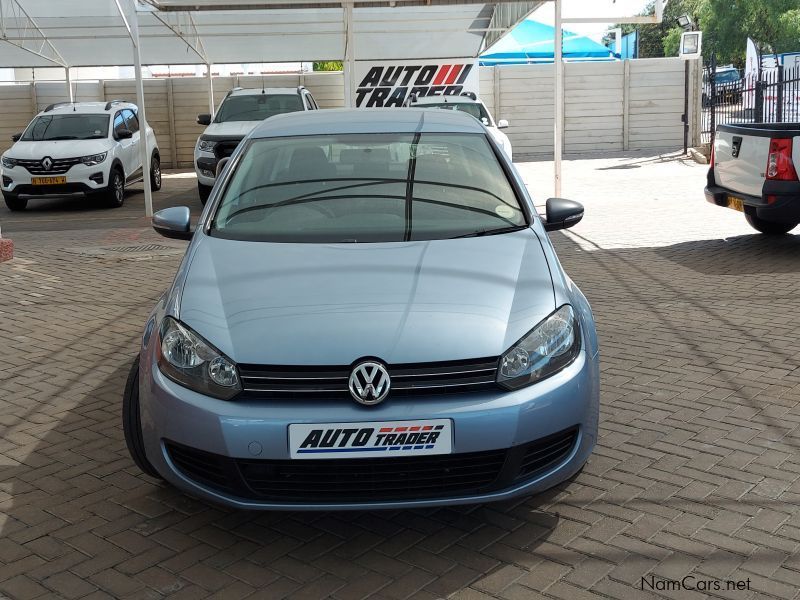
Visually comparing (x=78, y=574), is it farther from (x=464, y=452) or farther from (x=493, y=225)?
(x=493, y=225)

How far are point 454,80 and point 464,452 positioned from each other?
22961 mm

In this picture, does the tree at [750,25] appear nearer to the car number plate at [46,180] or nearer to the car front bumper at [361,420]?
the car number plate at [46,180]

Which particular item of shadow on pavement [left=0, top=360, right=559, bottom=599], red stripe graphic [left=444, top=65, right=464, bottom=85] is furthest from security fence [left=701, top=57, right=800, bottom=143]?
shadow on pavement [left=0, top=360, right=559, bottom=599]

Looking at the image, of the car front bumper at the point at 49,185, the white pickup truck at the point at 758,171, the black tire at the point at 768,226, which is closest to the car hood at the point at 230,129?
the car front bumper at the point at 49,185

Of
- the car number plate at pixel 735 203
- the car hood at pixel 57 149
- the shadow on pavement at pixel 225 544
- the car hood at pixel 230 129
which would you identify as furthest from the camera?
the car hood at pixel 57 149

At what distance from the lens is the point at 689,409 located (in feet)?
17.0

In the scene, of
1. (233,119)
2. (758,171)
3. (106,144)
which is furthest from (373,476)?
(106,144)

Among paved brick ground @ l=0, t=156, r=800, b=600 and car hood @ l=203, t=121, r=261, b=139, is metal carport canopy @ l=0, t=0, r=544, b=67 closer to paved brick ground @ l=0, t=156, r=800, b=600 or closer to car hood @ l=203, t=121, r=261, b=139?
car hood @ l=203, t=121, r=261, b=139

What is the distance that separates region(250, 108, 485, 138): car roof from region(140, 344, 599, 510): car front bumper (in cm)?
198

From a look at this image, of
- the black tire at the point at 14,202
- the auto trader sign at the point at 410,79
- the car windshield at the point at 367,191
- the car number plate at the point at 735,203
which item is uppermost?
the auto trader sign at the point at 410,79

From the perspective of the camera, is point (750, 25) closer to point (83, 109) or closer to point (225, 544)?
point (83, 109)

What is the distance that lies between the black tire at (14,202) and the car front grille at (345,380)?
14331 mm

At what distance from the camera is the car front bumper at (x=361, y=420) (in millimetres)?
3305

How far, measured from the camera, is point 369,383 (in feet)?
10.9
